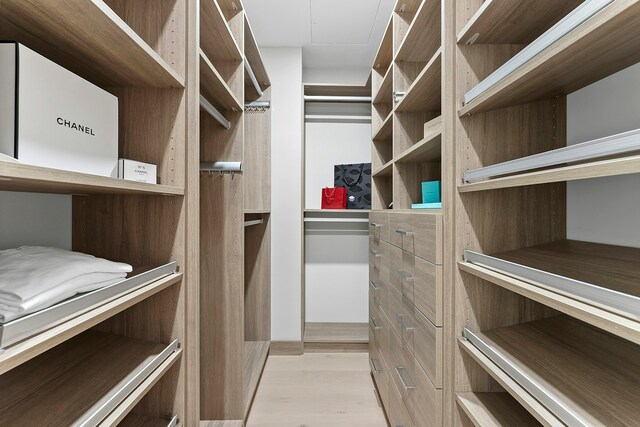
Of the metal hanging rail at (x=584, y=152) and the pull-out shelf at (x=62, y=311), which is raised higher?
the metal hanging rail at (x=584, y=152)

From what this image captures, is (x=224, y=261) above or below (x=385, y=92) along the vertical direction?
below

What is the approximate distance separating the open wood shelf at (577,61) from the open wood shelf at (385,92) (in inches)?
47.8

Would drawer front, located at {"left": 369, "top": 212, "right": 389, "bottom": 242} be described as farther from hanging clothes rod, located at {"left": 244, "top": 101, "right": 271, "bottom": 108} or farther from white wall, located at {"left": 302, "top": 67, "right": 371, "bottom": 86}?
white wall, located at {"left": 302, "top": 67, "right": 371, "bottom": 86}

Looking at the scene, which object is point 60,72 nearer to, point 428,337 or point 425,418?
point 428,337

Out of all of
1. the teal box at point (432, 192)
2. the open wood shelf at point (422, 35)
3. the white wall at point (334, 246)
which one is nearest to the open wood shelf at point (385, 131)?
the open wood shelf at point (422, 35)

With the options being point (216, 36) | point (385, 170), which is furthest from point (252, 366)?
point (216, 36)

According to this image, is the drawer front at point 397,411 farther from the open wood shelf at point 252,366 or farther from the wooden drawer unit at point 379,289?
the open wood shelf at point 252,366

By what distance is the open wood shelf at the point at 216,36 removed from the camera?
1.36m

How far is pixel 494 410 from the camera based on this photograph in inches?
39.1

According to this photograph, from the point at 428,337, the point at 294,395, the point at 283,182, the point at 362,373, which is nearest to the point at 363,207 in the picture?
the point at 283,182

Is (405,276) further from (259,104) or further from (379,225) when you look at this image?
(259,104)

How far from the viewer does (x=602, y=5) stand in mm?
579

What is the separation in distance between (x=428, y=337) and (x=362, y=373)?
1.39 metres

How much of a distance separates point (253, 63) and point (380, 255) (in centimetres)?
157
